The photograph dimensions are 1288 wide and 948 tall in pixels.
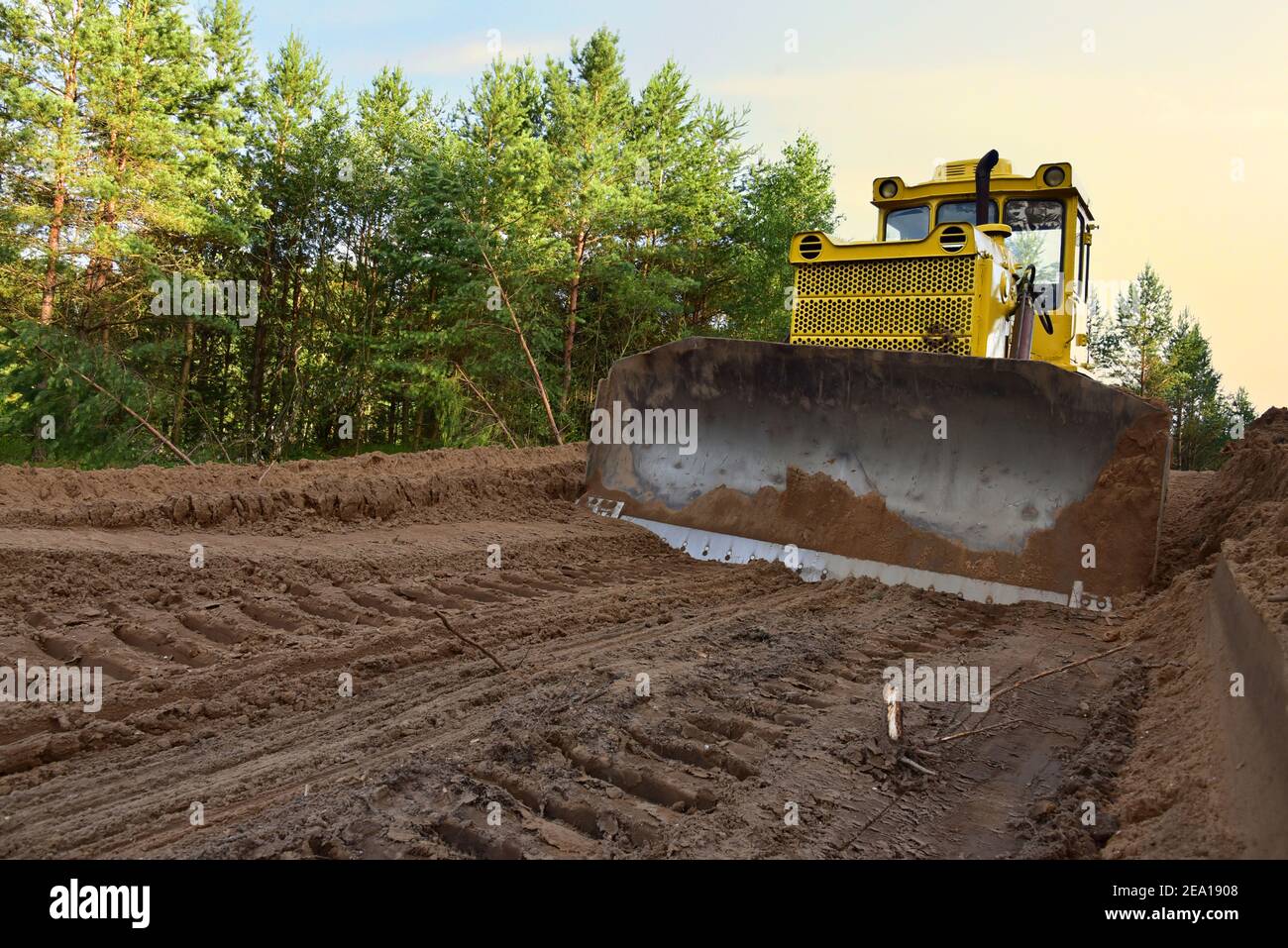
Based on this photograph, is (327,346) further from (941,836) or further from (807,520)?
(941,836)

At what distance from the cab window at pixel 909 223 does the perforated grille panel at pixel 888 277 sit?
137 centimetres

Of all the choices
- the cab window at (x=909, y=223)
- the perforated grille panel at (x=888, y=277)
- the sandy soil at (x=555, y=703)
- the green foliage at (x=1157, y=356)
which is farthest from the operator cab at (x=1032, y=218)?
the green foliage at (x=1157, y=356)

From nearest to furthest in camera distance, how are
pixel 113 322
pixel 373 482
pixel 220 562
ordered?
pixel 220 562 → pixel 373 482 → pixel 113 322

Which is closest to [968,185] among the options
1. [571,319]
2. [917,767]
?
[917,767]

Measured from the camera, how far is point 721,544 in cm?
662

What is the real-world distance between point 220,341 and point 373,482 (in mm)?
13044

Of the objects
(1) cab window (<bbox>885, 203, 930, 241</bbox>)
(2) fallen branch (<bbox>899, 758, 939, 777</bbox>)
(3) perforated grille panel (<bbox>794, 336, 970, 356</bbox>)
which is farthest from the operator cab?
(2) fallen branch (<bbox>899, 758, 939, 777</bbox>)

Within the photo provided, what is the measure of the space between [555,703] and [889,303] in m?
4.27

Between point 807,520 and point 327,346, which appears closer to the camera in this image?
point 807,520

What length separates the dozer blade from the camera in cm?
535

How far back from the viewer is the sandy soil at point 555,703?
96.9 inches

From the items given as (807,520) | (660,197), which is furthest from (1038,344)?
(660,197)

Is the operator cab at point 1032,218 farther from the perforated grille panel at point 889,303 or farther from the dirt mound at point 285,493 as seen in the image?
the dirt mound at point 285,493

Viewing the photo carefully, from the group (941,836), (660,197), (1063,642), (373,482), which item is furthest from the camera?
(660,197)
